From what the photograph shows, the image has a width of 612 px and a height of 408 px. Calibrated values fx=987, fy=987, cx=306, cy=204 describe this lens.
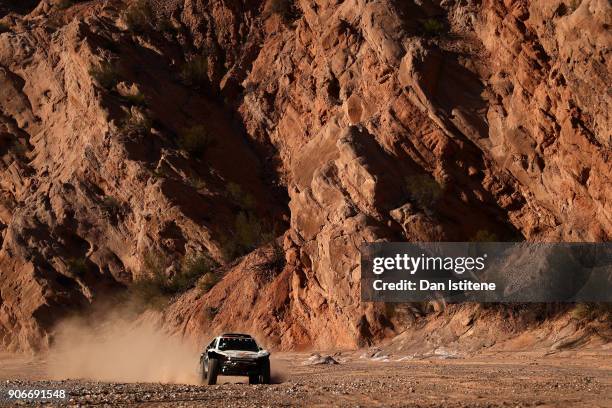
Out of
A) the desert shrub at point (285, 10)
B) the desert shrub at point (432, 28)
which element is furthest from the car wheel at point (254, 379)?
the desert shrub at point (285, 10)

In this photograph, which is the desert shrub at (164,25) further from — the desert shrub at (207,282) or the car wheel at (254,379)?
the car wheel at (254,379)

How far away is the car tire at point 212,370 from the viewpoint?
21.4 m

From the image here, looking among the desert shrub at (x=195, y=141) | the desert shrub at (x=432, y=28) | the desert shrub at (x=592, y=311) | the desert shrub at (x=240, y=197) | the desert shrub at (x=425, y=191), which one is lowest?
the desert shrub at (x=592, y=311)

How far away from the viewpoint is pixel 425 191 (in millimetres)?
36312

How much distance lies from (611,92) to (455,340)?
9495 mm

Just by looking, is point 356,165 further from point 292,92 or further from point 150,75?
point 150,75

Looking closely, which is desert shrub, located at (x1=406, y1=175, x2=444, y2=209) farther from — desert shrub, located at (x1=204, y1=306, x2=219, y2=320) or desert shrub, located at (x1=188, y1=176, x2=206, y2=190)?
desert shrub, located at (x1=188, y1=176, x2=206, y2=190)

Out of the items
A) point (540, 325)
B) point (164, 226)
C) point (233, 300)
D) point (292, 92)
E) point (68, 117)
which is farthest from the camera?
point (68, 117)

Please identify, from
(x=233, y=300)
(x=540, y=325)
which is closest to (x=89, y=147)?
(x=233, y=300)

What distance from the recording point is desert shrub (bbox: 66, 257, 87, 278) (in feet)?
158

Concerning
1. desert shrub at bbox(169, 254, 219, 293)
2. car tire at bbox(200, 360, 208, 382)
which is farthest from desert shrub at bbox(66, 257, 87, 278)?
car tire at bbox(200, 360, 208, 382)

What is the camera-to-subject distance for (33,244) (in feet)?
160

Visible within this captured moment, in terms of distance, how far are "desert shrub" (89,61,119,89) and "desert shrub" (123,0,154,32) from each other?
7.08 m

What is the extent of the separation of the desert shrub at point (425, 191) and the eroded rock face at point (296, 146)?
0.32 ft
